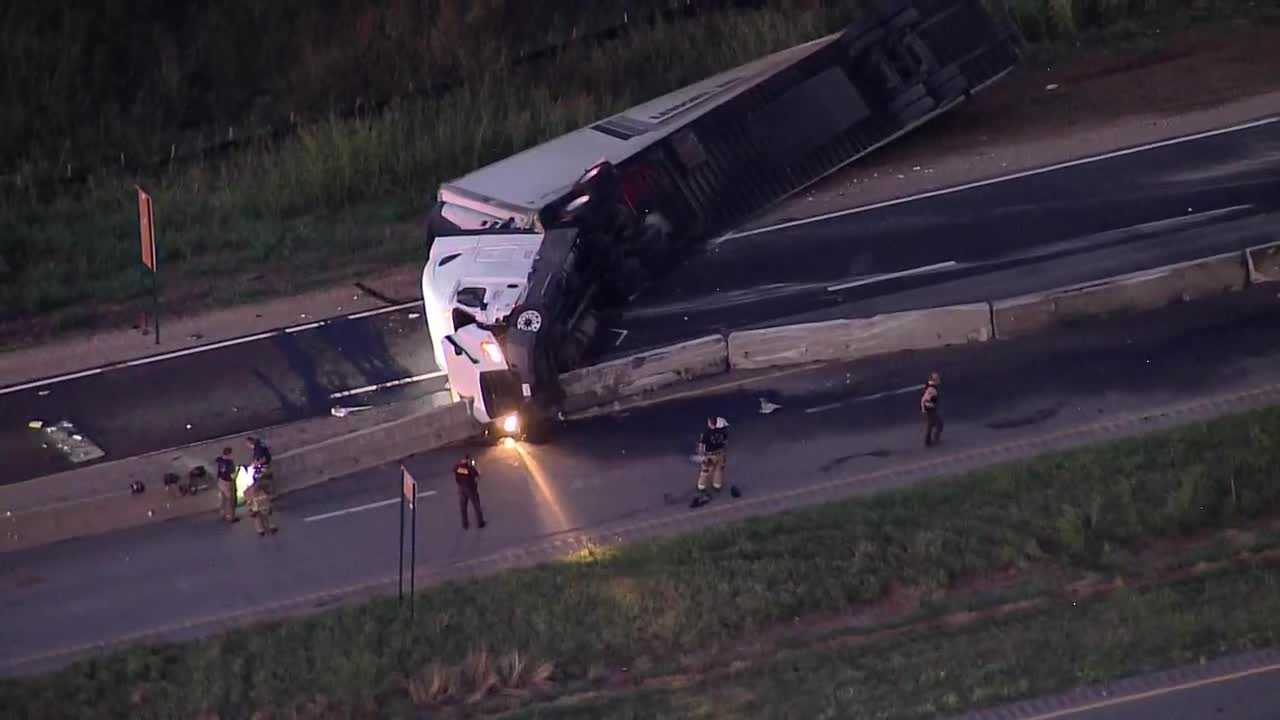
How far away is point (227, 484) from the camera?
19.0 m

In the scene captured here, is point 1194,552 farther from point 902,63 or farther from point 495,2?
point 495,2

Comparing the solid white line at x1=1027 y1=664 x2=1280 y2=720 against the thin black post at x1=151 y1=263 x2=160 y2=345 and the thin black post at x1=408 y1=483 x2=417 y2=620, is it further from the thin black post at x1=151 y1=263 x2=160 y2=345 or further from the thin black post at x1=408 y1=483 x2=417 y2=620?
the thin black post at x1=151 y1=263 x2=160 y2=345

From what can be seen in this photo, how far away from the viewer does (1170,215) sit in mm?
24188

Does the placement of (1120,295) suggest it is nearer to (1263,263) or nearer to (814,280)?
(1263,263)

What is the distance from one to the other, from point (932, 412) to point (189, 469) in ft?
27.5

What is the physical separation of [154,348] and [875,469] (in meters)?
10.3

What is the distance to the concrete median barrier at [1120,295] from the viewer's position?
21.5m

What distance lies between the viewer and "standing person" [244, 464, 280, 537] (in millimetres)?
18688

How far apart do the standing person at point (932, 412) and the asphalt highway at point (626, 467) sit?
0.17m

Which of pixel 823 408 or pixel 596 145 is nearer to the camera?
pixel 823 408

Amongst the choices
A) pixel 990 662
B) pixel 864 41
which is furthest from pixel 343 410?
pixel 864 41

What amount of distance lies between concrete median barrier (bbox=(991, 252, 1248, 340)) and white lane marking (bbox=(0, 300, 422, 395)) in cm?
808

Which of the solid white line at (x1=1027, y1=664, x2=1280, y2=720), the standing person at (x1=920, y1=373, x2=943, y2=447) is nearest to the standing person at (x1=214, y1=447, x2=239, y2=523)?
the standing person at (x1=920, y1=373, x2=943, y2=447)

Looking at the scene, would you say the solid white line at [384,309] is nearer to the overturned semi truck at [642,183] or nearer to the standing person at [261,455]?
the overturned semi truck at [642,183]
